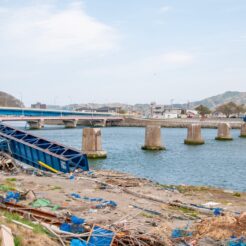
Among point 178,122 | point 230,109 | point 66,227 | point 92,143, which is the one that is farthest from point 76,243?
point 230,109

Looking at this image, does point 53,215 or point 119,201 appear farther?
point 119,201

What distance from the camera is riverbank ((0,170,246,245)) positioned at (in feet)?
35.8

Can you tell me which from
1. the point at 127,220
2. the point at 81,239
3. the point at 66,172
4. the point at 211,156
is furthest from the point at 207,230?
the point at 211,156

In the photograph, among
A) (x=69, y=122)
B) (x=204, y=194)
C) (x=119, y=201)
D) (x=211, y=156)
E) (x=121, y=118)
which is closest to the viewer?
(x=119, y=201)

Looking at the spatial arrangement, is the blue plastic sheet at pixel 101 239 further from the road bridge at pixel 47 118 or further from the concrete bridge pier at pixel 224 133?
the road bridge at pixel 47 118

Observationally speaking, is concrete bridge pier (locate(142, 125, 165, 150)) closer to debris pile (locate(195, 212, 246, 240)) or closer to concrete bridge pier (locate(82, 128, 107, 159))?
concrete bridge pier (locate(82, 128, 107, 159))

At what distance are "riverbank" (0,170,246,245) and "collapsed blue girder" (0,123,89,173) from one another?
10.8 feet

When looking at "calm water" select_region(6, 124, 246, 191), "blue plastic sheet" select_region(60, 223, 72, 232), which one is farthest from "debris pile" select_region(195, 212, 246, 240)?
"calm water" select_region(6, 124, 246, 191)

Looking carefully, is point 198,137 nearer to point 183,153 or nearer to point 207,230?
point 183,153

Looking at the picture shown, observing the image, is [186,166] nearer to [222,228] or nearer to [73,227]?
[222,228]

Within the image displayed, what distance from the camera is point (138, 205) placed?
15352 millimetres

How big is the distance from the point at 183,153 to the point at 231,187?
25023 millimetres

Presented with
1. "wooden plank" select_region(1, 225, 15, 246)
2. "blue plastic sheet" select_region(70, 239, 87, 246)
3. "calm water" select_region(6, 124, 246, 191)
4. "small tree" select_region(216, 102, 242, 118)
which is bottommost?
"calm water" select_region(6, 124, 246, 191)

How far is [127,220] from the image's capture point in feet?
40.5
